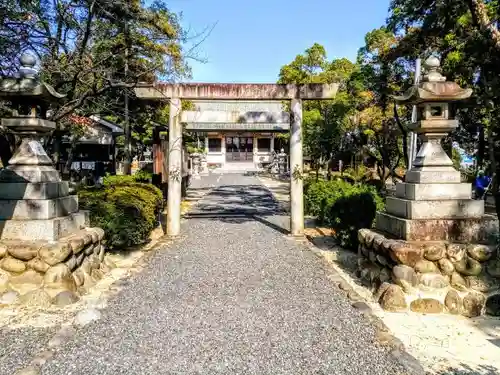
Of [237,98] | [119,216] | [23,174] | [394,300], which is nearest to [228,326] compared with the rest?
[394,300]

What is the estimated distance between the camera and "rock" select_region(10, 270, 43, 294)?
495cm

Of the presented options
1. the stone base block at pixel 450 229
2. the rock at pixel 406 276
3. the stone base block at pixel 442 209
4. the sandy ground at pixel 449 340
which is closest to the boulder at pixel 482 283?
the sandy ground at pixel 449 340

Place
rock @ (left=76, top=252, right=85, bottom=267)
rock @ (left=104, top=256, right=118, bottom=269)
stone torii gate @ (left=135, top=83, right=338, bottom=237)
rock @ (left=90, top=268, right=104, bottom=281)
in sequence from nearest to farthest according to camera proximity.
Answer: rock @ (left=76, top=252, right=85, bottom=267), rock @ (left=90, top=268, right=104, bottom=281), rock @ (left=104, top=256, right=118, bottom=269), stone torii gate @ (left=135, top=83, right=338, bottom=237)

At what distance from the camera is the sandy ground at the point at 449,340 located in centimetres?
349

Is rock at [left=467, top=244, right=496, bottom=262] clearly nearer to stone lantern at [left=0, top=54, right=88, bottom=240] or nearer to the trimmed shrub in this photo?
the trimmed shrub

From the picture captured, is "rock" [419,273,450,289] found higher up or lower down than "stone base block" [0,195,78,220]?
lower down

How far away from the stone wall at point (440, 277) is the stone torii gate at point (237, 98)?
4.46m

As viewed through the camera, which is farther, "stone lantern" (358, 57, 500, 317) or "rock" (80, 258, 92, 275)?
"rock" (80, 258, 92, 275)

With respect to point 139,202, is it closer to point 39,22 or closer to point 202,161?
point 39,22

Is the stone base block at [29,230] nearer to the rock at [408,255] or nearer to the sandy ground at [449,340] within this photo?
the sandy ground at [449,340]

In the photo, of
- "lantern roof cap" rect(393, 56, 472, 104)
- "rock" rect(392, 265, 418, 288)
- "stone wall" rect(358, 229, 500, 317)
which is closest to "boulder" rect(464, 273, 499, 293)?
"stone wall" rect(358, 229, 500, 317)

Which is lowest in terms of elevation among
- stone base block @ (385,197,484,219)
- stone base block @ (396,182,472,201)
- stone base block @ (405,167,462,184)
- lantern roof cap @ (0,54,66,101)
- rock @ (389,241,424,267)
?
rock @ (389,241,424,267)

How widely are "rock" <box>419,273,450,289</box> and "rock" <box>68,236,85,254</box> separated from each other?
408cm

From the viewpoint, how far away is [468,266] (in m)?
4.88
